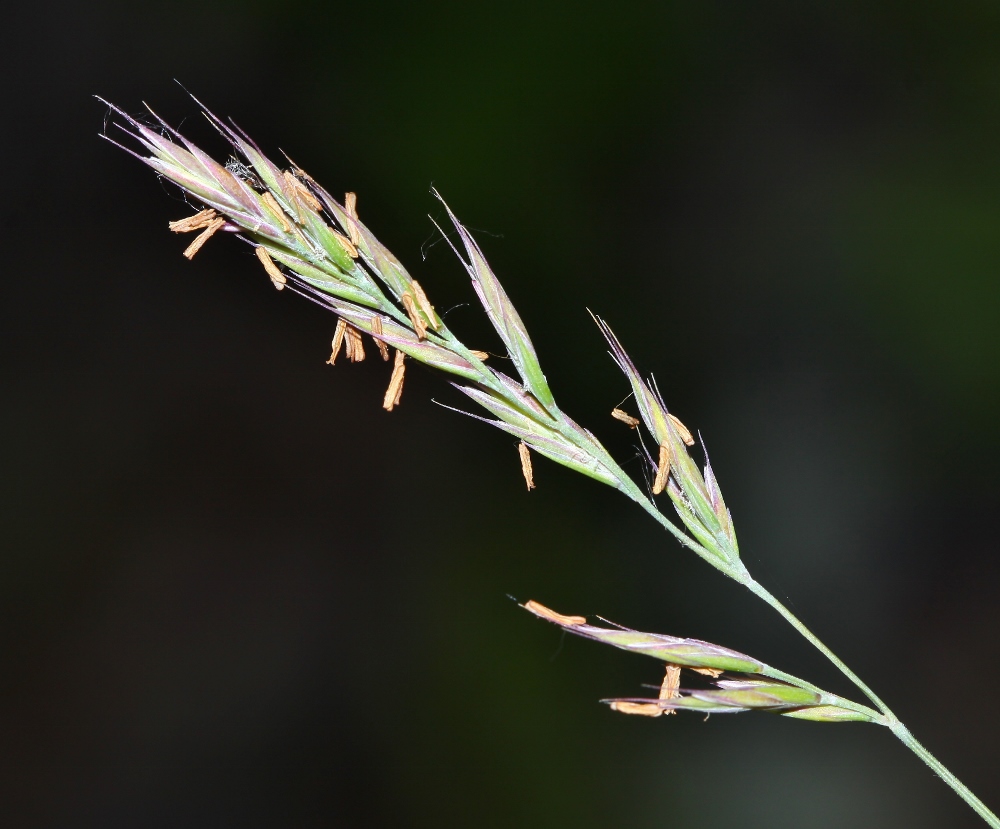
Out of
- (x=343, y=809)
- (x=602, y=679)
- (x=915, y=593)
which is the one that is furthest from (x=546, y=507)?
(x=915, y=593)

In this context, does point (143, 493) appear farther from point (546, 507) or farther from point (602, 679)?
point (602, 679)

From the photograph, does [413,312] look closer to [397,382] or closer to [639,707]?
[397,382]

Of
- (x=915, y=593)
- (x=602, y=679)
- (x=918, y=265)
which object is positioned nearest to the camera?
(x=918, y=265)

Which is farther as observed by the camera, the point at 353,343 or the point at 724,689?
the point at 353,343

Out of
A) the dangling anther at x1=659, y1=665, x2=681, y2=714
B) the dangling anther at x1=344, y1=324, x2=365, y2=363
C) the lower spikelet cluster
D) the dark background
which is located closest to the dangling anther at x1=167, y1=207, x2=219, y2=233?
the dangling anther at x1=344, y1=324, x2=365, y2=363

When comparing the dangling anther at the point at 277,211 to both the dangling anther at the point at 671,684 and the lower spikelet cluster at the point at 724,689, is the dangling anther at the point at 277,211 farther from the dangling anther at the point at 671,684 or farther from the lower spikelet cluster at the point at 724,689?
the dangling anther at the point at 671,684

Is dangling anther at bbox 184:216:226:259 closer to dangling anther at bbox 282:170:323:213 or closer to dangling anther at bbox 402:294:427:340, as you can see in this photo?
dangling anther at bbox 282:170:323:213

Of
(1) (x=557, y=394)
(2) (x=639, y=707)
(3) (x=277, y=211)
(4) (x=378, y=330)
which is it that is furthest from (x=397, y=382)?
(1) (x=557, y=394)
